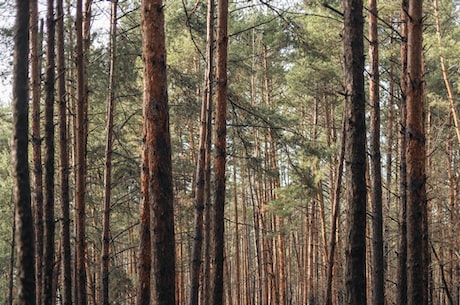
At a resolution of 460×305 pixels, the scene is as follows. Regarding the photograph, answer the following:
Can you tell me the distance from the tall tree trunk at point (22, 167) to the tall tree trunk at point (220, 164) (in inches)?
124

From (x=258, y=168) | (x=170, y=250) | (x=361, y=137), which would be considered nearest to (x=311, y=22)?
(x=258, y=168)

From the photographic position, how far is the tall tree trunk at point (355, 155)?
5.81 meters

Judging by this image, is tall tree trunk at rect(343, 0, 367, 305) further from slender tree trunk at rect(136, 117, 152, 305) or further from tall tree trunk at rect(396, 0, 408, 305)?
tall tree trunk at rect(396, 0, 408, 305)

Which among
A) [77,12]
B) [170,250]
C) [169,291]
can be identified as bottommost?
[169,291]

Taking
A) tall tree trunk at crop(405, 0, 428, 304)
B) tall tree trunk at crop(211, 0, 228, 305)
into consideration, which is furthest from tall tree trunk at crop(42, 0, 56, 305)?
tall tree trunk at crop(405, 0, 428, 304)

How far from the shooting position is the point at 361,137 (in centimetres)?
591

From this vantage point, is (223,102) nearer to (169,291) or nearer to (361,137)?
(361,137)

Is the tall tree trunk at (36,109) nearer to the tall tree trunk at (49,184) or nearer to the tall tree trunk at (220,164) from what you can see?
the tall tree trunk at (49,184)

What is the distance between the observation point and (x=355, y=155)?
5883mm

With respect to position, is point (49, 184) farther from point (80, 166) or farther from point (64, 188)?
point (80, 166)

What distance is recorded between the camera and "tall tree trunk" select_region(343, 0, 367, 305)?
5809 millimetres

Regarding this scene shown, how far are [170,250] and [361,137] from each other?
105 inches

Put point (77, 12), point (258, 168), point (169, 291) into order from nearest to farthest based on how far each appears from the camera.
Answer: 1. point (169, 291)
2. point (77, 12)
3. point (258, 168)

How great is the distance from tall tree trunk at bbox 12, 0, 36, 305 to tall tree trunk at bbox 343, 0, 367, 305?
4.01 meters
